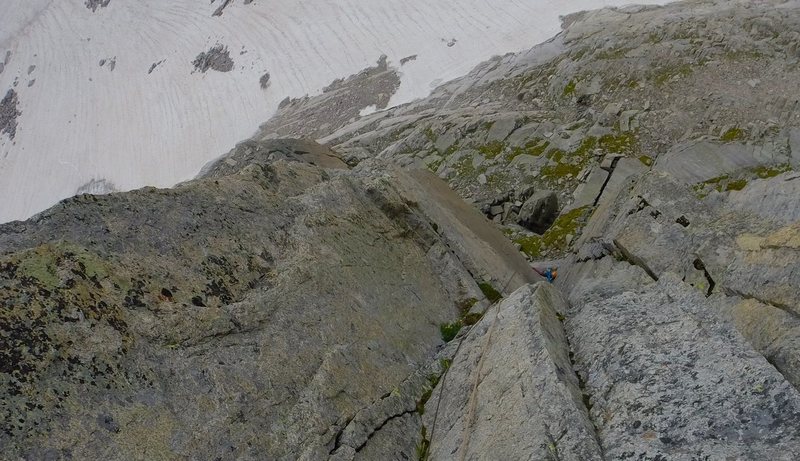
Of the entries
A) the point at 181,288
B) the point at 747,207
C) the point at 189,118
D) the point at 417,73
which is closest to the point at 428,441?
the point at 181,288

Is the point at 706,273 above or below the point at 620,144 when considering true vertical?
above

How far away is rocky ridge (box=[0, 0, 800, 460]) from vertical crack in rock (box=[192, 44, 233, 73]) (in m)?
80.5

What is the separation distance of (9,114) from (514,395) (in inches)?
5274

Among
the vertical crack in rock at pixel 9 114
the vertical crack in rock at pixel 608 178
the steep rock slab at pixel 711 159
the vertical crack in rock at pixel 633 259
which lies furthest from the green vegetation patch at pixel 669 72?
the vertical crack in rock at pixel 9 114

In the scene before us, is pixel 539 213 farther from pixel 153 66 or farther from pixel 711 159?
pixel 153 66

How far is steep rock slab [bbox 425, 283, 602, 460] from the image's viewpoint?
8453 mm

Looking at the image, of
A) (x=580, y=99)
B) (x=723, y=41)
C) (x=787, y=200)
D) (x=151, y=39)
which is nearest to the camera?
(x=787, y=200)

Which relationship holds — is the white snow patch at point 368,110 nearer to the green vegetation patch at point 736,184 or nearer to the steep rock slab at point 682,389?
the green vegetation patch at point 736,184

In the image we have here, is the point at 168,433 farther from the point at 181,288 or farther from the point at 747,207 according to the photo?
the point at 747,207

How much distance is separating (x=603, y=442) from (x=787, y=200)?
10.2 meters

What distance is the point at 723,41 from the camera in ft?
117

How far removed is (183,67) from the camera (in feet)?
312

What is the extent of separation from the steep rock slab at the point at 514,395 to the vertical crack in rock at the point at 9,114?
125613 mm

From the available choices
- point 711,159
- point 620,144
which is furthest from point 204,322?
point 620,144
